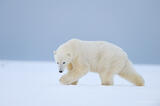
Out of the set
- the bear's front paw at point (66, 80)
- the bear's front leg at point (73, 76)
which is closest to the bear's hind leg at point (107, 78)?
the bear's front leg at point (73, 76)

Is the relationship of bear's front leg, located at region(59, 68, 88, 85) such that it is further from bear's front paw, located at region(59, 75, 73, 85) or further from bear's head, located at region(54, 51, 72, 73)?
bear's head, located at region(54, 51, 72, 73)

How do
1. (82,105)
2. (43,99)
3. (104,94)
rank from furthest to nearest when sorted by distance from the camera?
1. (104,94)
2. (43,99)
3. (82,105)

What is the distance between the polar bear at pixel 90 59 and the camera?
515cm

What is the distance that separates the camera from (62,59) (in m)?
5.00

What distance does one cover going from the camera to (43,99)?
3.53 metres

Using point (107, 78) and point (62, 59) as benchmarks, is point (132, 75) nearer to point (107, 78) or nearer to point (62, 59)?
point (107, 78)

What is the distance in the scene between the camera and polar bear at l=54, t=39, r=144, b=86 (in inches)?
203

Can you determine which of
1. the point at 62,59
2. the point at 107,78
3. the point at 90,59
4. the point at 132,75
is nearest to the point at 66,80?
the point at 62,59

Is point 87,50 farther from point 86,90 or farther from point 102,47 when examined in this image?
point 86,90

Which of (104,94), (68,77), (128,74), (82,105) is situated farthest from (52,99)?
(128,74)

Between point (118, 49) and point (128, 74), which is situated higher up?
point (118, 49)

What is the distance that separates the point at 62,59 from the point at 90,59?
22.1 inches

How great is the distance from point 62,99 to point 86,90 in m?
0.62

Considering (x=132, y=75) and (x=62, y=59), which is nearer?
(x=62, y=59)
